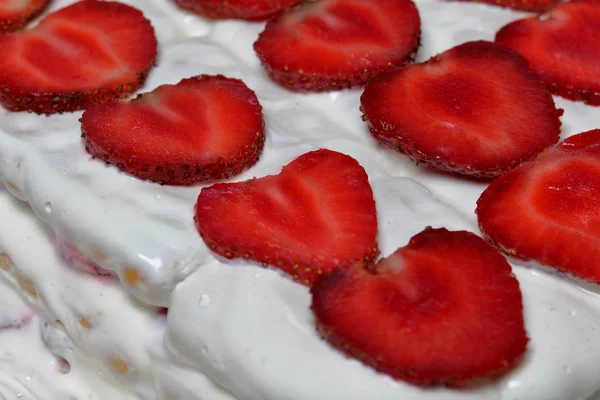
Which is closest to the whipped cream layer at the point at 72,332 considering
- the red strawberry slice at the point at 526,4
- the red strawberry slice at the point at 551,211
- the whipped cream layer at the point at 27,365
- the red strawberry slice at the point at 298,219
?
the whipped cream layer at the point at 27,365

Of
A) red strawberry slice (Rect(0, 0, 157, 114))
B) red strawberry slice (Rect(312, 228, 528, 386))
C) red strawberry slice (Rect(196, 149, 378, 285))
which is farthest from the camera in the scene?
red strawberry slice (Rect(0, 0, 157, 114))

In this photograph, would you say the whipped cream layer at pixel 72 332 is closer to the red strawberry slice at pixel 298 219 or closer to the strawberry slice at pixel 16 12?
the red strawberry slice at pixel 298 219

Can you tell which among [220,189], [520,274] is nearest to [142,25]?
[220,189]

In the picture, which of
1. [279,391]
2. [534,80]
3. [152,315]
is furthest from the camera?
[534,80]

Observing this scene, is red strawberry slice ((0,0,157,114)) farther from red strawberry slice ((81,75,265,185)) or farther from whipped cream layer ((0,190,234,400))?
whipped cream layer ((0,190,234,400))

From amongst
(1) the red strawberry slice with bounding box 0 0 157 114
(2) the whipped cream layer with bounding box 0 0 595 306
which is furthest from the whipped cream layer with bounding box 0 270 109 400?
(1) the red strawberry slice with bounding box 0 0 157 114

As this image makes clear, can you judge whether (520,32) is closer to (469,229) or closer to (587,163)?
(587,163)

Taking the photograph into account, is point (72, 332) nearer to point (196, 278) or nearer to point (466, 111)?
point (196, 278)

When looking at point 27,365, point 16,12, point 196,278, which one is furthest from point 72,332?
point 16,12
